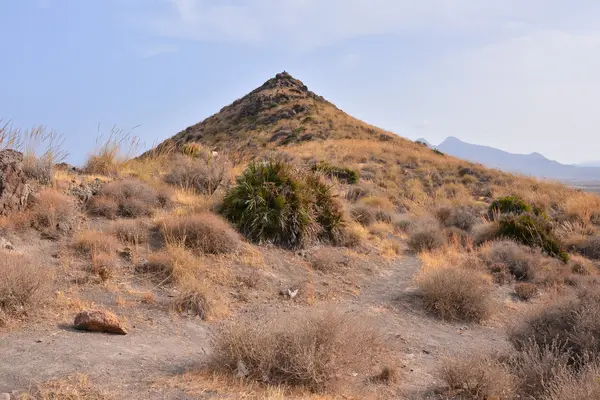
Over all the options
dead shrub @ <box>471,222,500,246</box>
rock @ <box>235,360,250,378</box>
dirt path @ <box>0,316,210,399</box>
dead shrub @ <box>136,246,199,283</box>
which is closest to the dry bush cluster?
rock @ <box>235,360,250,378</box>

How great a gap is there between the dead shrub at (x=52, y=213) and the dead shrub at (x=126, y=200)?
70 cm

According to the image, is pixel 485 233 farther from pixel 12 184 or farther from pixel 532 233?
pixel 12 184

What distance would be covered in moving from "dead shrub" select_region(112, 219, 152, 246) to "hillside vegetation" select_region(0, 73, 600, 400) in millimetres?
38

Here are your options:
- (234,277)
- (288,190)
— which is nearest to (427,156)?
(288,190)

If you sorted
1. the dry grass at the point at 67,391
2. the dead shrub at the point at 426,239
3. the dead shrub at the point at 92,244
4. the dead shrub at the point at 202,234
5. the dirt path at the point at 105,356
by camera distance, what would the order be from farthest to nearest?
the dead shrub at the point at 426,239, the dead shrub at the point at 202,234, the dead shrub at the point at 92,244, the dirt path at the point at 105,356, the dry grass at the point at 67,391

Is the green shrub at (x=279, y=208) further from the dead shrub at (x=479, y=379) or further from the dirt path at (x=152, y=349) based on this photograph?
the dead shrub at (x=479, y=379)

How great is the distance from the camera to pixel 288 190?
1103 centimetres

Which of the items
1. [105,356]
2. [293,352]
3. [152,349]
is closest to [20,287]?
[105,356]

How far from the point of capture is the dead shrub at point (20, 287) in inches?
218

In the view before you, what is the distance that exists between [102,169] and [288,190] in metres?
4.78

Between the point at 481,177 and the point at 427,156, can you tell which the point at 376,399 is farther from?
the point at 427,156

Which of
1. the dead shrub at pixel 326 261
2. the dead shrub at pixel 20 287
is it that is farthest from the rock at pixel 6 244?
the dead shrub at pixel 326 261

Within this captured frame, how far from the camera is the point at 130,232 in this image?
8.88 metres

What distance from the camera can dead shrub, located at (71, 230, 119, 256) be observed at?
8062 millimetres
